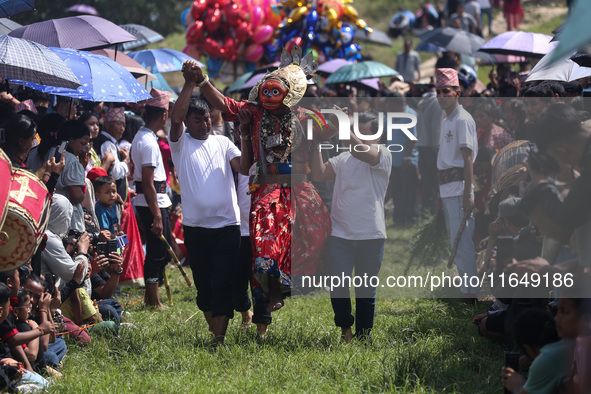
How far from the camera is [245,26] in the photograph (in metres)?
14.8

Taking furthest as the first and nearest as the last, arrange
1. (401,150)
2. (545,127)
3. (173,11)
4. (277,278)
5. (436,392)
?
1. (173,11)
2. (401,150)
3. (277,278)
4. (436,392)
5. (545,127)

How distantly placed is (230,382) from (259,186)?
1.47 meters

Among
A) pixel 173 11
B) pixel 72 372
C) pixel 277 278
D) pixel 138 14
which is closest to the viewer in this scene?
pixel 72 372

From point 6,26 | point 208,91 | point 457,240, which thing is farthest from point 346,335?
point 6,26

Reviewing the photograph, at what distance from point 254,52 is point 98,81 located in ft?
26.9

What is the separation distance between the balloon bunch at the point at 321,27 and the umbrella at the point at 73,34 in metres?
6.43

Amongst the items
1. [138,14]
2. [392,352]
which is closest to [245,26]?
[138,14]

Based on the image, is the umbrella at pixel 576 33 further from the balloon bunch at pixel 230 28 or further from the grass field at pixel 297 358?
the balloon bunch at pixel 230 28

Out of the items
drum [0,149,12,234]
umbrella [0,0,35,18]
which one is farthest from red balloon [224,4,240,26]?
drum [0,149,12,234]

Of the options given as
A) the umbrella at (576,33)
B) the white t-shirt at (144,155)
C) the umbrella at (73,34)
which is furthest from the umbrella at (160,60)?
the umbrella at (576,33)

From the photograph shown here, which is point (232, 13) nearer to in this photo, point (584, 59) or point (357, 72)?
point (357, 72)

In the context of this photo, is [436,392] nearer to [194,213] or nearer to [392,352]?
[392,352]

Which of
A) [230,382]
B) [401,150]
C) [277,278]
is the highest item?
[401,150]

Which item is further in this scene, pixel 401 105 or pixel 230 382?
pixel 401 105
